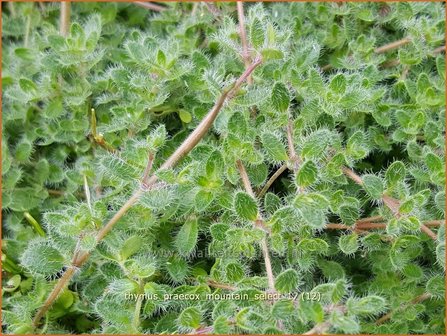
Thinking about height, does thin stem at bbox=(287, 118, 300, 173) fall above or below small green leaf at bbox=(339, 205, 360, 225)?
above

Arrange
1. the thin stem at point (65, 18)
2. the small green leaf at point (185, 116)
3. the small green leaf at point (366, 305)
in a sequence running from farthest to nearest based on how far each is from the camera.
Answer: the thin stem at point (65, 18), the small green leaf at point (185, 116), the small green leaf at point (366, 305)

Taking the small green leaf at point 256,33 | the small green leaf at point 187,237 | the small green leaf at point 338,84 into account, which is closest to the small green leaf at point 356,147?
the small green leaf at point 338,84

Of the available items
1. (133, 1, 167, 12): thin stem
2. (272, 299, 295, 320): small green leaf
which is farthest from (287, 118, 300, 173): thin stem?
(133, 1, 167, 12): thin stem

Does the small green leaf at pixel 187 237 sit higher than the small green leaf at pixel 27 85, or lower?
lower

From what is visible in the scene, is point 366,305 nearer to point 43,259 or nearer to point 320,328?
point 320,328

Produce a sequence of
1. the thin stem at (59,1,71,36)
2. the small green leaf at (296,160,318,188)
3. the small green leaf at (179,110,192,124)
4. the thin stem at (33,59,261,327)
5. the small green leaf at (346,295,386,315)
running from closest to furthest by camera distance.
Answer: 1. the small green leaf at (346,295,386,315)
2. the small green leaf at (296,160,318,188)
3. the thin stem at (33,59,261,327)
4. the small green leaf at (179,110,192,124)
5. the thin stem at (59,1,71,36)

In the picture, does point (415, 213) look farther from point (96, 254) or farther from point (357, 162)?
point (96, 254)

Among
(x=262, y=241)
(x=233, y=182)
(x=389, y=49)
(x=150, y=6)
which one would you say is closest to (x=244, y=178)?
(x=233, y=182)

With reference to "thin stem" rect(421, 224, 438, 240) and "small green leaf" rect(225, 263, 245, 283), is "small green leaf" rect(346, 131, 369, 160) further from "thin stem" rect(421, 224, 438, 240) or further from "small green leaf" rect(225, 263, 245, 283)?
"small green leaf" rect(225, 263, 245, 283)

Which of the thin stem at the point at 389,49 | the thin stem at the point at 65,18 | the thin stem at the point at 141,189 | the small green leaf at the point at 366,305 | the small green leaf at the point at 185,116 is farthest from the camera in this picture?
the thin stem at the point at 65,18

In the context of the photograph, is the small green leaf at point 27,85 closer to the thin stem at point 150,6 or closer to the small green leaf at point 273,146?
the thin stem at point 150,6
